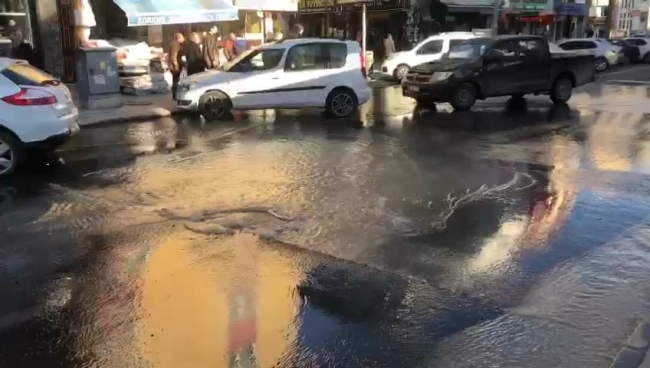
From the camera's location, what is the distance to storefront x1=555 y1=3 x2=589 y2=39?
45.0 metres

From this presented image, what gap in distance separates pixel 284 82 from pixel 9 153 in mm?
6603

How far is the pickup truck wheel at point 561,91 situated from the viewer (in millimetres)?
17719

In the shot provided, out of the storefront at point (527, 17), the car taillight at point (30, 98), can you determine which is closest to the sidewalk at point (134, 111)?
the car taillight at point (30, 98)

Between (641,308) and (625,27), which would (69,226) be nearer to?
(641,308)

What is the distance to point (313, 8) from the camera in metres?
29.1

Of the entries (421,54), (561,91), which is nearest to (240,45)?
(421,54)

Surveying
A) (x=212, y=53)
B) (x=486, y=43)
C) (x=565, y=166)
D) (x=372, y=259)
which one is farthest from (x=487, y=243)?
(x=212, y=53)

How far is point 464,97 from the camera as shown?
53.2ft

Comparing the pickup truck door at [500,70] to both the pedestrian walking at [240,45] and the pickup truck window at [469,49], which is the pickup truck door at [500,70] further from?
the pedestrian walking at [240,45]

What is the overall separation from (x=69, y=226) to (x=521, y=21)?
1548 inches

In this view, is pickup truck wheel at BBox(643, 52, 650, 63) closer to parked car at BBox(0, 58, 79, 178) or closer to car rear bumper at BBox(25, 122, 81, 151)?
car rear bumper at BBox(25, 122, 81, 151)

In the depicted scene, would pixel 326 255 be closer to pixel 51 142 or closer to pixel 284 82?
pixel 51 142

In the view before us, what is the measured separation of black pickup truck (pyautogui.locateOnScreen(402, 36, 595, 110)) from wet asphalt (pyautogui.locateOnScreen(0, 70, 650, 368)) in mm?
5050

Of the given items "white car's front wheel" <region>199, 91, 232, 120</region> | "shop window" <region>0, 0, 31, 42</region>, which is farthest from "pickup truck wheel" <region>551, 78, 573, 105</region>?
"shop window" <region>0, 0, 31, 42</region>
